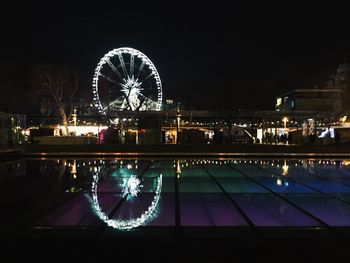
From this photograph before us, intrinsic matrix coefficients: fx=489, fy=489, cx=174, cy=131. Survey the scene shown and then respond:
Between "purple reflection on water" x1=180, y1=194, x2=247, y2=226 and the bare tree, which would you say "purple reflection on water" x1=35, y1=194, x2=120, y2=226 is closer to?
"purple reflection on water" x1=180, y1=194, x2=247, y2=226

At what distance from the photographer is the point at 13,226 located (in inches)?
347

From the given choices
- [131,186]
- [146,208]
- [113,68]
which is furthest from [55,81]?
[146,208]

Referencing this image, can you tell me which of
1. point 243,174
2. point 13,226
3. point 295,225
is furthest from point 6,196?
point 243,174

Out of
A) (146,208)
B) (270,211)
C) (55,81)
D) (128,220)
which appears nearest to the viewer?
(128,220)

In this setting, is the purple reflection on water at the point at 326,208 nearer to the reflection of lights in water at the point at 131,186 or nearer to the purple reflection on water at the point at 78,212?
the reflection of lights in water at the point at 131,186

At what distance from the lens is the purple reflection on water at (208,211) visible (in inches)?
364

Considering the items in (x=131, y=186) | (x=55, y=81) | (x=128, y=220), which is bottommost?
(x=128, y=220)

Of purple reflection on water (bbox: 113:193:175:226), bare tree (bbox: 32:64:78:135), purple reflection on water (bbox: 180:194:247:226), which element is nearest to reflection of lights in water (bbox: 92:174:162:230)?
purple reflection on water (bbox: 113:193:175:226)

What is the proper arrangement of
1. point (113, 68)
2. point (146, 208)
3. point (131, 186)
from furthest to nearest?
1. point (113, 68)
2. point (131, 186)
3. point (146, 208)

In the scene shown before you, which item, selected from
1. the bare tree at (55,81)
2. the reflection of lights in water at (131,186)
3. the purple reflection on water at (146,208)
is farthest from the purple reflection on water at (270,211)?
the bare tree at (55,81)

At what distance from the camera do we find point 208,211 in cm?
1048

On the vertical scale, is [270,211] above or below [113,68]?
below

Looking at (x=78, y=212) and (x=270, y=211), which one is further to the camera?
(x=270, y=211)

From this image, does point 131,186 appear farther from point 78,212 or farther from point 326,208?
point 326,208
